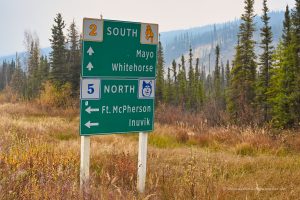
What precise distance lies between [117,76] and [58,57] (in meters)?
32.9

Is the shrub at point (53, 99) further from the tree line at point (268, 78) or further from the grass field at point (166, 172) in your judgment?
the grass field at point (166, 172)

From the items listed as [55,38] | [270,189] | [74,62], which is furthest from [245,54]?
[270,189]

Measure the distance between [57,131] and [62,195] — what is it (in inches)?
383

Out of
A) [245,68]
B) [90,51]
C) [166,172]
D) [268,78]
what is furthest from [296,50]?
[90,51]

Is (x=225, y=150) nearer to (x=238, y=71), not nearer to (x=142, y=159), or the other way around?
(x=142, y=159)

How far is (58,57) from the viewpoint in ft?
119

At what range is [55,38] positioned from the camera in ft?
125

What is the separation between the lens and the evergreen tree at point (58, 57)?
3434 cm

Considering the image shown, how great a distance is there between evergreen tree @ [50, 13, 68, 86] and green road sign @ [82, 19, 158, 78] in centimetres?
2954

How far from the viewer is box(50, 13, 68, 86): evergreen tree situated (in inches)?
1352

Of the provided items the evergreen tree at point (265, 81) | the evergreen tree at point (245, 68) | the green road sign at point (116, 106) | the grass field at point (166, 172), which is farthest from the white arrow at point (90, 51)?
the evergreen tree at point (245, 68)

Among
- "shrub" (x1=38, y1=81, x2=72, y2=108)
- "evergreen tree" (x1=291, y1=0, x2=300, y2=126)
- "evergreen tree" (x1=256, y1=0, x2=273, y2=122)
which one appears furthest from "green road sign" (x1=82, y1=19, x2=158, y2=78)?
"evergreen tree" (x1=256, y1=0, x2=273, y2=122)

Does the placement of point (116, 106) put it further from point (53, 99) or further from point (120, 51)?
point (53, 99)

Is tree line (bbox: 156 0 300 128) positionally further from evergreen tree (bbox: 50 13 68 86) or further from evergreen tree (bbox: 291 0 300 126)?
evergreen tree (bbox: 50 13 68 86)
